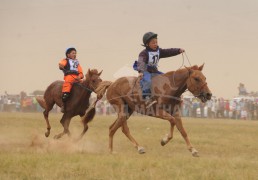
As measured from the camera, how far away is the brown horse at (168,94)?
11234 millimetres

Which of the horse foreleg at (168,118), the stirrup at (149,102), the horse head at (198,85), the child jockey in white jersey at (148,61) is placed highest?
the child jockey in white jersey at (148,61)

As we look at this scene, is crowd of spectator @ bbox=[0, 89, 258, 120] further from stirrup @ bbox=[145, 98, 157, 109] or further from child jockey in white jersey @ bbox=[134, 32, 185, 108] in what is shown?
stirrup @ bbox=[145, 98, 157, 109]

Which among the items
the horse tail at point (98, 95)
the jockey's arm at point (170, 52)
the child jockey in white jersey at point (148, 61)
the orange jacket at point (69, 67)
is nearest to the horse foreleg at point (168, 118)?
the child jockey in white jersey at point (148, 61)

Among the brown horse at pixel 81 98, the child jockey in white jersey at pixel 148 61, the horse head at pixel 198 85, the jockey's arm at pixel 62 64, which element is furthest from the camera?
the jockey's arm at pixel 62 64

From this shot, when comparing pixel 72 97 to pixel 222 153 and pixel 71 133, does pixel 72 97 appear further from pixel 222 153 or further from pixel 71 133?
pixel 222 153

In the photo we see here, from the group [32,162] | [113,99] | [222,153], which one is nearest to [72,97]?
[113,99]

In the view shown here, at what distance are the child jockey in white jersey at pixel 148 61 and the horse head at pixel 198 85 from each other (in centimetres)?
84

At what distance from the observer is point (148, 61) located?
11898 mm

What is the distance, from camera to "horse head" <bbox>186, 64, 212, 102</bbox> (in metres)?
Result: 11.2

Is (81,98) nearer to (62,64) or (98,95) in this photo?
(98,95)

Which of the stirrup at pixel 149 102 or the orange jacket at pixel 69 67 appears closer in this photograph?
the stirrup at pixel 149 102

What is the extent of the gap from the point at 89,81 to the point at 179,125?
10.6 ft

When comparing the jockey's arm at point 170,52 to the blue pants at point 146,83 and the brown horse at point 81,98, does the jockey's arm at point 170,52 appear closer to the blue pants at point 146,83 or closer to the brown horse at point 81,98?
the blue pants at point 146,83

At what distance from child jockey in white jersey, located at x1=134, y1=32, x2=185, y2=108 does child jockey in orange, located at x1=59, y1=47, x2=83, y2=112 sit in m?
2.39
